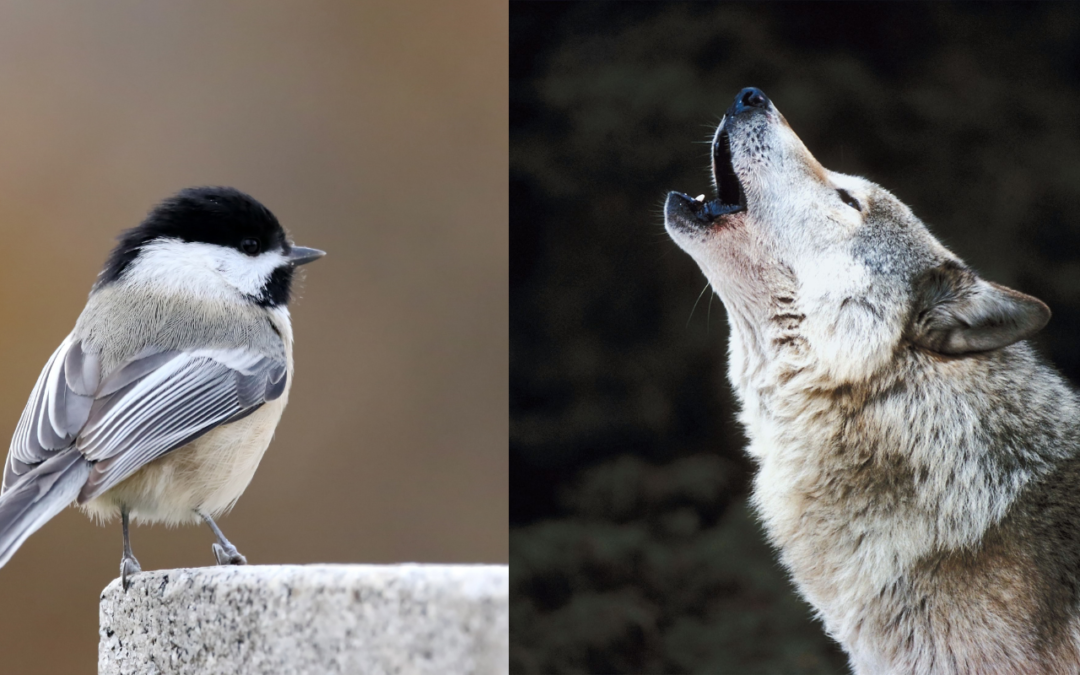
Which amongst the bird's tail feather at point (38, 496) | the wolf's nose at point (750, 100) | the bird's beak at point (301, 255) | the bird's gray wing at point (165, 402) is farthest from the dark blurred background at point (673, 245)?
the bird's tail feather at point (38, 496)

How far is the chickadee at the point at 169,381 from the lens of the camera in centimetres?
174

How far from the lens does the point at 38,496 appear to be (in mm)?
1620

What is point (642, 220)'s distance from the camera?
1.86 m

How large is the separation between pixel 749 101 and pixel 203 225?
1343 millimetres

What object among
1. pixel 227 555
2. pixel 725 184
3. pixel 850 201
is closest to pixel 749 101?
pixel 725 184

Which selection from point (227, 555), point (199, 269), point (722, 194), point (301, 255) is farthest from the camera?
point (301, 255)

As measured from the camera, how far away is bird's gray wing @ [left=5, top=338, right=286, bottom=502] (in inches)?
69.1

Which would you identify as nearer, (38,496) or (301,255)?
(38,496)

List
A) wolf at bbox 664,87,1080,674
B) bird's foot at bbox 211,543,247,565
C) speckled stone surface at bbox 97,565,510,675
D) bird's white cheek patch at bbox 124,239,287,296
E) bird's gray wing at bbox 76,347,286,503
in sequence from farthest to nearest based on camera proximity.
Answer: bird's white cheek patch at bbox 124,239,287,296 → bird's foot at bbox 211,543,247,565 → bird's gray wing at bbox 76,347,286,503 → wolf at bbox 664,87,1080,674 → speckled stone surface at bbox 97,565,510,675

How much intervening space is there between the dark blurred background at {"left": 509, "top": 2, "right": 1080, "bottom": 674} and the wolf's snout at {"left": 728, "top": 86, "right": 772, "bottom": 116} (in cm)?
3

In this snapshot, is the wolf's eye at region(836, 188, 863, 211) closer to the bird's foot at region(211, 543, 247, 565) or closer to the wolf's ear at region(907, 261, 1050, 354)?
the wolf's ear at region(907, 261, 1050, 354)

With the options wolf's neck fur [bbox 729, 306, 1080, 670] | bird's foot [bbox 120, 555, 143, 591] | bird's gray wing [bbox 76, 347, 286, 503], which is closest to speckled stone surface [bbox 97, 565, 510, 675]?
bird's foot [bbox 120, 555, 143, 591]

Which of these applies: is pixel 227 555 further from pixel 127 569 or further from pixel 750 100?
pixel 750 100

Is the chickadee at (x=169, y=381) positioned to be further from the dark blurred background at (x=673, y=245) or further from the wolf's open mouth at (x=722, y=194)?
the wolf's open mouth at (x=722, y=194)
